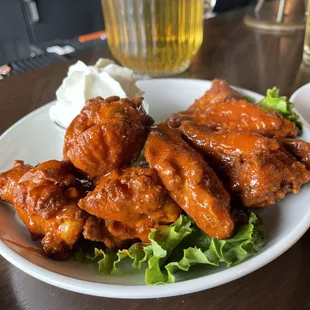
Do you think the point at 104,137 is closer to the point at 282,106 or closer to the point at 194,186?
the point at 194,186

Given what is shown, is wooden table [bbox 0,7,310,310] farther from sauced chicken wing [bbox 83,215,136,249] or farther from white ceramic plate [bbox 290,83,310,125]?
white ceramic plate [bbox 290,83,310,125]

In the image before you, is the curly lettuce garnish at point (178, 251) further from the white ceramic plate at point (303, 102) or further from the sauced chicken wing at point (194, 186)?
the white ceramic plate at point (303, 102)

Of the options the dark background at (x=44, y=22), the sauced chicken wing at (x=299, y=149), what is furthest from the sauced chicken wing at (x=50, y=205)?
the dark background at (x=44, y=22)

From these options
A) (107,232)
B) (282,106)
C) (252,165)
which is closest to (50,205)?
(107,232)

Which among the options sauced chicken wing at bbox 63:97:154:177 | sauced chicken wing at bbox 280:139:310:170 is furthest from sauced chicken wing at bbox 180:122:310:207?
sauced chicken wing at bbox 63:97:154:177

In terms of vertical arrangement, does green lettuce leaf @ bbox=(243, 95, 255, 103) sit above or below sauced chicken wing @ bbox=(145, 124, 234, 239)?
below

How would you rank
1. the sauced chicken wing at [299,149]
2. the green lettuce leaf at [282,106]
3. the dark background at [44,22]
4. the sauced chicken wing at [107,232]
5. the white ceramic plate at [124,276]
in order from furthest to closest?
1. the dark background at [44,22]
2. the green lettuce leaf at [282,106]
3. the sauced chicken wing at [299,149]
4. the sauced chicken wing at [107,232]
5. the white ceramic plate at [124,276]

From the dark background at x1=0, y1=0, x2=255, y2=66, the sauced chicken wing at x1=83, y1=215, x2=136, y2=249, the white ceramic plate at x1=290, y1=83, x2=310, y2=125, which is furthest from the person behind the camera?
the dark background at x1=0, y1=0, x2=255, y2=66
